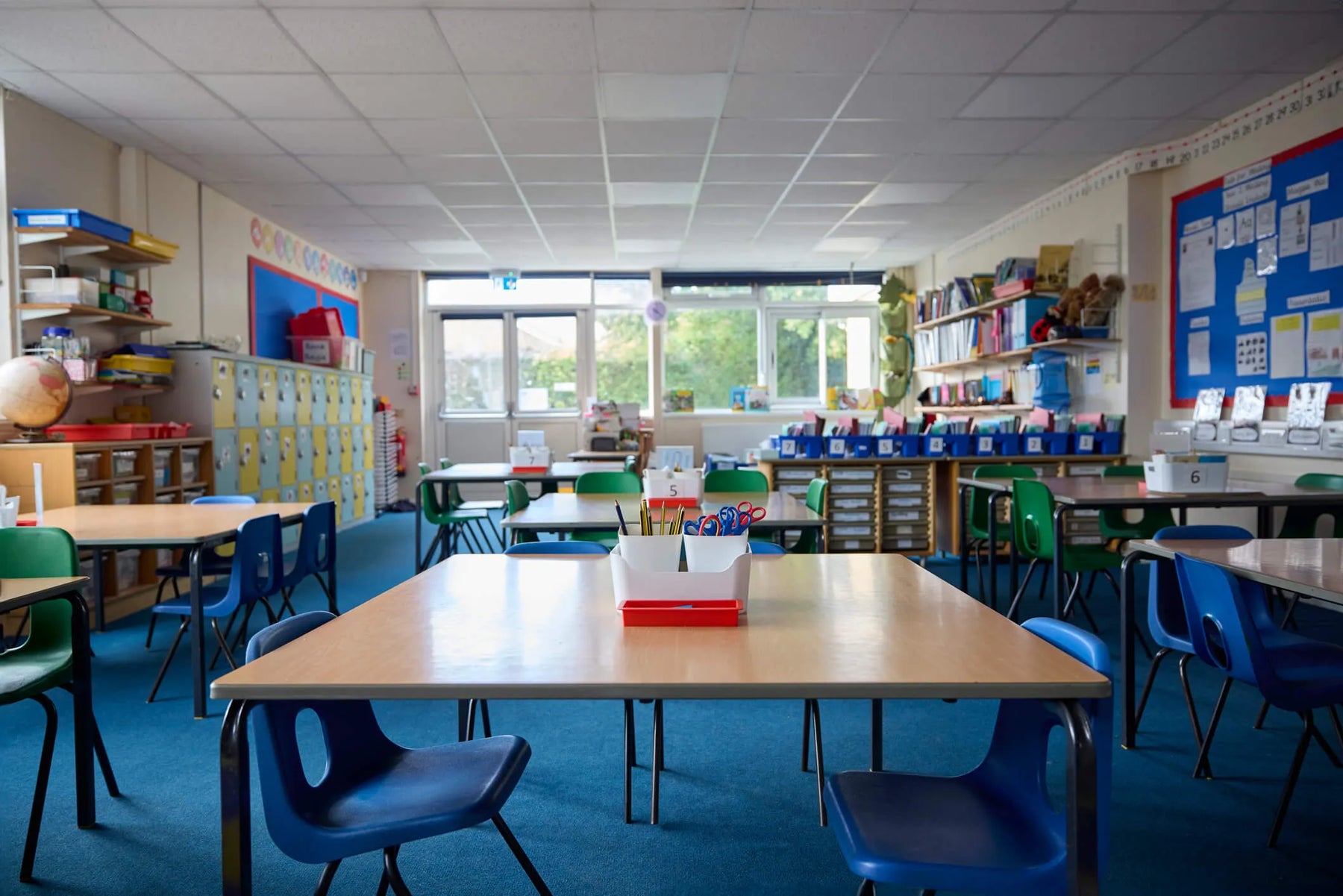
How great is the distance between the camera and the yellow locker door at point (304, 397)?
24.9 feet

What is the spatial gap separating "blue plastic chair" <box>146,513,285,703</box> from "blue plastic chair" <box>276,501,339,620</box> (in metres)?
0.09

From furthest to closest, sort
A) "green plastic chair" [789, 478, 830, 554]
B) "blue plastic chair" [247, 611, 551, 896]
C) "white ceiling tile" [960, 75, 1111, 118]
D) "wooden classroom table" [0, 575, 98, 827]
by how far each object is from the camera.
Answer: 1. "white ceiling tile" [960, 75, 1111, 118]
2. "green plastic chair" [789, 478, 830, 554]
3. "wooden classroom table" [0, 575, 98, 827]
4. "blue plastic chair" [247, 611, 551, 896]

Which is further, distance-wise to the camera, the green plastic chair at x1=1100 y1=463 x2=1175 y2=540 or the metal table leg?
the green plastic chair at x1=1100 y1=463 x2=1175 y2=540

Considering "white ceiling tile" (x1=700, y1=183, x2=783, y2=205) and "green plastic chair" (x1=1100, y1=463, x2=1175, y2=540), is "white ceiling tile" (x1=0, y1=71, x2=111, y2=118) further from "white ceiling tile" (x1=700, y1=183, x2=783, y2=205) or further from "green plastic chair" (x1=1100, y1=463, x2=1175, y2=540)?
"green plastic chair" (x1=1100, y1=463, x2=1175, y2=540)

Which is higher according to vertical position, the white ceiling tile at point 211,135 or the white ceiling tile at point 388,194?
the white ceiling tile at point 388,194

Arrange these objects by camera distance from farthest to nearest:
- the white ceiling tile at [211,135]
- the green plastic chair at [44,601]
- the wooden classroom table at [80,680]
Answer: the white ceiling tile at [211,135] < the green plastic chair at [44,601] < the wooden classroom table at [80,680]

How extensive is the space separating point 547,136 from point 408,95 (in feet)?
3.34

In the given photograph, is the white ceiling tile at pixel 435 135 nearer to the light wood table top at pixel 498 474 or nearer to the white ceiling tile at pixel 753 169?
the white ceiling tile at pixel 753 169

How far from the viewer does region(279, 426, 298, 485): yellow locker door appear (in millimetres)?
7184

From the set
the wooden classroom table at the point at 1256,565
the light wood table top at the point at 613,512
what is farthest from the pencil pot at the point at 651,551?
the wooden classroom table at the point at 1256,565

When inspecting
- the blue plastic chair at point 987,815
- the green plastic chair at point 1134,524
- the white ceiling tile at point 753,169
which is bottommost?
the blue plastic chair at point 987,815

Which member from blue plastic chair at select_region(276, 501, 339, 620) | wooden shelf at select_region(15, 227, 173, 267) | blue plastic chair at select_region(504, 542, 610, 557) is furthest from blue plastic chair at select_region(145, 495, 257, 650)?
blue plastic chair at select_region(504, 542, 610, 557)

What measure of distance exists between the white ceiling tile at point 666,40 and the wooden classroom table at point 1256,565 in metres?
2.95

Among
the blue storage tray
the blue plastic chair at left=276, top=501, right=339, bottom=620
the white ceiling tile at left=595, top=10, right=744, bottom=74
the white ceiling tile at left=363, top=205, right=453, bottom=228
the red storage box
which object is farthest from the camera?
the red storage box
